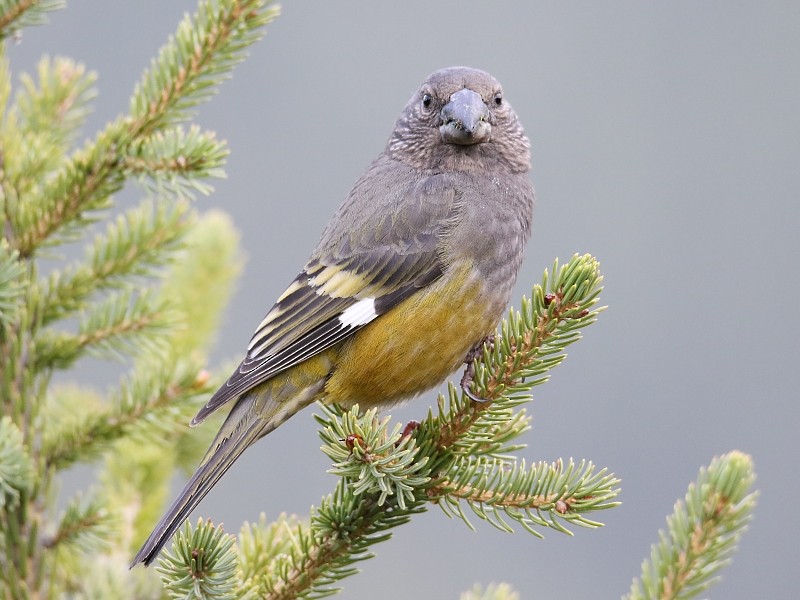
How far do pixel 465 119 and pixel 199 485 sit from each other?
1.94 meters

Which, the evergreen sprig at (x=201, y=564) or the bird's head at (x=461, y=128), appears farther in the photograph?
the bird's head at (x=461, y=128)

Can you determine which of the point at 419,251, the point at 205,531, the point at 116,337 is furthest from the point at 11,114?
the point at 205,531

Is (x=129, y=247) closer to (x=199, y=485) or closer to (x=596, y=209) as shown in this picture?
(x=199, y=485)

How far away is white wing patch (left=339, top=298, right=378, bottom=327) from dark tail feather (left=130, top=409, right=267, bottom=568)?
20.8 inches

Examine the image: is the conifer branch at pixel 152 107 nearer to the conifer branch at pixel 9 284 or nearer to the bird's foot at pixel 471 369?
the conifer branch at pixel 9 284

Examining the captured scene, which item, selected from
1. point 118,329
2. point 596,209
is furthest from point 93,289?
point 596,209

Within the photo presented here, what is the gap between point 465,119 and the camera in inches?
165

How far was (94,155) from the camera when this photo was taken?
333 cm

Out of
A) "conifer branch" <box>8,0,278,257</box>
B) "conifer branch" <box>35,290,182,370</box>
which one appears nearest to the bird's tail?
"conifer branch" <box>35,290,182,370</box>

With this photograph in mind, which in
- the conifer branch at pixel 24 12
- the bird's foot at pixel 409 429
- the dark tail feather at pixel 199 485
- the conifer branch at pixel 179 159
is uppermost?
the conifer branch at pixel 24 12

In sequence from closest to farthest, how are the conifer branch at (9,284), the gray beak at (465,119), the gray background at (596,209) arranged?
the conifer branch at (9,284) < the gray beak at (465,119) < the gray background at (596,209)

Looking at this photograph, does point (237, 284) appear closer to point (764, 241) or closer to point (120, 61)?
point (120, 61)

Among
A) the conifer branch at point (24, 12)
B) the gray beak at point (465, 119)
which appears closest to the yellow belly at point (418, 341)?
the gray beak at point (465, 119)

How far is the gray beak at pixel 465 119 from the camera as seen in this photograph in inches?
165
